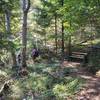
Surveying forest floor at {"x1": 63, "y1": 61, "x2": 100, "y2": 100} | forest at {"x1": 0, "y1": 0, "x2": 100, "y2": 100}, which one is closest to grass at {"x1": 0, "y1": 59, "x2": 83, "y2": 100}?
forest at {"x1": 0, "y1": 0, "x2": 100, "y2": 100}

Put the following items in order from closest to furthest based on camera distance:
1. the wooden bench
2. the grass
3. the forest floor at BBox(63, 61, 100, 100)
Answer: the grass → the forest floor at BBox(63, 61, 100, 100) → the wooden bench

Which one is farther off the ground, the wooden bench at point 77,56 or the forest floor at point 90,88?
the wooden bench at point 77,56

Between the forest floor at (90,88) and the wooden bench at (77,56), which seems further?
the wooden bench at (77,56)

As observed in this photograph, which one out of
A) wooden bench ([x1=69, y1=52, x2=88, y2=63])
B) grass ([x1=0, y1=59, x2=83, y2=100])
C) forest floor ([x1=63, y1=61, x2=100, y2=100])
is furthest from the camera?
wooden bench ([x1=69, y1=52, x2=88, y2=63])

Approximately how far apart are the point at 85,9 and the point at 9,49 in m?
6.44

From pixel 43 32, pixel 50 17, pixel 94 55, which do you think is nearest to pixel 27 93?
pixel 94 55

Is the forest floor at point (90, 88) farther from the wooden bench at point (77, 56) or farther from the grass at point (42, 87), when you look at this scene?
the wooden bench at point (77, 56)

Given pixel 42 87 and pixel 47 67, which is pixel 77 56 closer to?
pixel 47 67

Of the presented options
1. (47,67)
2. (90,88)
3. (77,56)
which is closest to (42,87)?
(90,88)

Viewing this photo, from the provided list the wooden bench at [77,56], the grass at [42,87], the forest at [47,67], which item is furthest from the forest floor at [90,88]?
the wooden bench at [77,56]

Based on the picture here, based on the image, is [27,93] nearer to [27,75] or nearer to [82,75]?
[27,75]

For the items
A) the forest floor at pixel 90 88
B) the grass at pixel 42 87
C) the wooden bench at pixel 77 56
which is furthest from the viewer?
the wooden bench at pixel 77 56

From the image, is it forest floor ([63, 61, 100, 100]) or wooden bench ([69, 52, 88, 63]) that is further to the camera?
wooden bench ([69, 52, 88, 63])

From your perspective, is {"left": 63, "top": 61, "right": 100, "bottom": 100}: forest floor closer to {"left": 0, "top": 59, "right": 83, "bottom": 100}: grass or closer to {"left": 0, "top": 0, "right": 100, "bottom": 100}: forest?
{"left": 0, "top": 0, "right": 100, "bottom": 100}: forest
